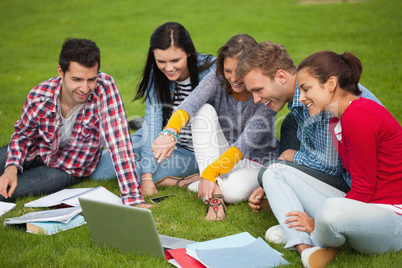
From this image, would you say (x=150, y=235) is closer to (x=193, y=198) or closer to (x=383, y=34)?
(x=193, y=198)

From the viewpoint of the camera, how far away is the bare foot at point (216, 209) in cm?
380

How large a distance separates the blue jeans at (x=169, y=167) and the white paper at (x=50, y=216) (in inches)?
42.1

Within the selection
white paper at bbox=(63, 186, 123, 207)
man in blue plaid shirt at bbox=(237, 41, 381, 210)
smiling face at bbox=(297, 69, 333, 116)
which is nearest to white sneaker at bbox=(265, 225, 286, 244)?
man in blue plaid shirt at bbox=(237, 41, 381, 210)

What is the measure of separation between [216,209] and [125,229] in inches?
40.3

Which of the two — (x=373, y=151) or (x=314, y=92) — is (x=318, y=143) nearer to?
(x=314, y=92)

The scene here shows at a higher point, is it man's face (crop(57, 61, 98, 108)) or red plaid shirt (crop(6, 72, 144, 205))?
man's face (crop(57, 61, 98, 108))

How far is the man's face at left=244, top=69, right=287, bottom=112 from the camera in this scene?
3.52 meters

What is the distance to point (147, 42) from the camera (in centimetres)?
1213

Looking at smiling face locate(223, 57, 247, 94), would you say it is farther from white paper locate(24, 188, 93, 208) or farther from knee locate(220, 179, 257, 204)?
white paper locate(24, 188, 93, 208)

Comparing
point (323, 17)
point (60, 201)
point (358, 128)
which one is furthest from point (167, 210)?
point (323, 17)

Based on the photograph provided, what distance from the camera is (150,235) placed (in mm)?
2951

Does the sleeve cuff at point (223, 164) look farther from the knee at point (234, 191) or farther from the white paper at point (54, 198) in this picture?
the white paper at point (54, 198)

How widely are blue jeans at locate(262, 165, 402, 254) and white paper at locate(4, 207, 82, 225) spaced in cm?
155

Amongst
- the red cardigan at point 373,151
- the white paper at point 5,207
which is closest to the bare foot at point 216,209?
the red cardigan at point 373,151
